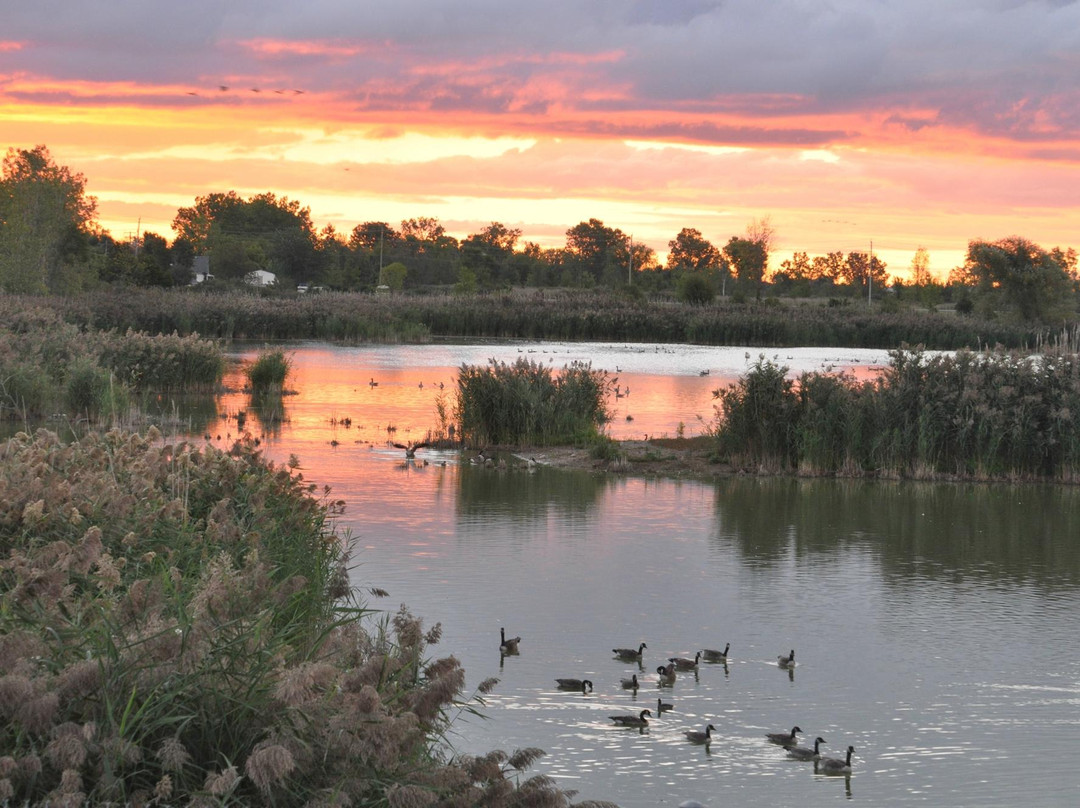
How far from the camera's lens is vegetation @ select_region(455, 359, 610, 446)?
19.7 m

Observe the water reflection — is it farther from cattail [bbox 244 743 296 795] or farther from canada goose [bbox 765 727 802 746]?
cattail [bbox 244 743 296 795]

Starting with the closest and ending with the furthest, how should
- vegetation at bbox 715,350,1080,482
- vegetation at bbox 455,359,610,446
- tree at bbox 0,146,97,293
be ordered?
1. vegetation at bbox 715,350,1080,482
2. vegetation at bbox 455,359,610,446
3. tree at bbox 0,146,97,293

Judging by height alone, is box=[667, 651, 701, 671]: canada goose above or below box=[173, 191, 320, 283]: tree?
below

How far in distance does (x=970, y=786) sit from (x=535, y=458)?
41.6ft

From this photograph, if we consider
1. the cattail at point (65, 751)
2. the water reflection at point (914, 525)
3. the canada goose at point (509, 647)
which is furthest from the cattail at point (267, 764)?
the water reflection at point (914, 525)

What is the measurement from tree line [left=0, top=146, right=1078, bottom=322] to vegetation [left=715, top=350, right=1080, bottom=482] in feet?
171

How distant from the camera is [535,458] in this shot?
61.8 feet

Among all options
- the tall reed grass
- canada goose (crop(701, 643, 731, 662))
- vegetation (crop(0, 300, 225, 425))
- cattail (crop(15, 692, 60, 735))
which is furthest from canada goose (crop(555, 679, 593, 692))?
the tall reed grass

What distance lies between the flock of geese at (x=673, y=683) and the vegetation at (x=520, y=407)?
10.9 meters

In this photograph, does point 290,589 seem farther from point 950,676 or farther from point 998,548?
point 998,548

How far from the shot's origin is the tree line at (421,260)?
69.1 metres

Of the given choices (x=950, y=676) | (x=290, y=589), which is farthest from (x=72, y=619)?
(x=950, y=676)

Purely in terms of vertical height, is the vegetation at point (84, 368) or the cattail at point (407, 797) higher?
the vegetation at point (84, 368)

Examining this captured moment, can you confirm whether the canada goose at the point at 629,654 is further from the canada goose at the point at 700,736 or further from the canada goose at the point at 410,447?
the canada goose at the point at 410,447
